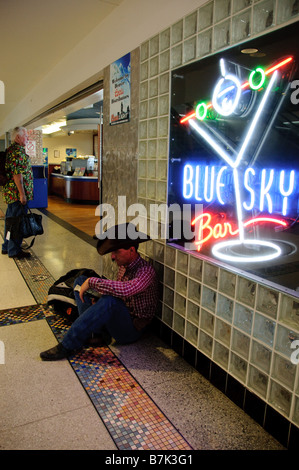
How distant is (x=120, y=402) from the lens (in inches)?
77.9

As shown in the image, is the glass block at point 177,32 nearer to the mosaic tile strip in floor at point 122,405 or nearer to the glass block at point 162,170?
the glass block at point 162,170

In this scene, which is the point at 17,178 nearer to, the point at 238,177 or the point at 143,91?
the point at 143,91

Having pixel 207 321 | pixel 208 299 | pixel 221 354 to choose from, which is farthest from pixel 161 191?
pixel 221 354

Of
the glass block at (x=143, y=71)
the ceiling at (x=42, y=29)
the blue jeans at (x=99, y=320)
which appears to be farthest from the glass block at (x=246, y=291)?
the ceiling at (x=42, y=29)

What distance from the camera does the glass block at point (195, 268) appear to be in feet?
7.27

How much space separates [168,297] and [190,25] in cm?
179

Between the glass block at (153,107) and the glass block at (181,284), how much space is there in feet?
3.90

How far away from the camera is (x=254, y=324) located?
71.1 inches

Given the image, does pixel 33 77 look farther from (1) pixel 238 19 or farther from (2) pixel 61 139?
(2) pixel 61 139

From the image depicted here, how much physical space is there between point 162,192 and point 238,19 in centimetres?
116

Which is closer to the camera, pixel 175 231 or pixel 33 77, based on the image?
pixel 175 231

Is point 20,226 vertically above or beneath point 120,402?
above
